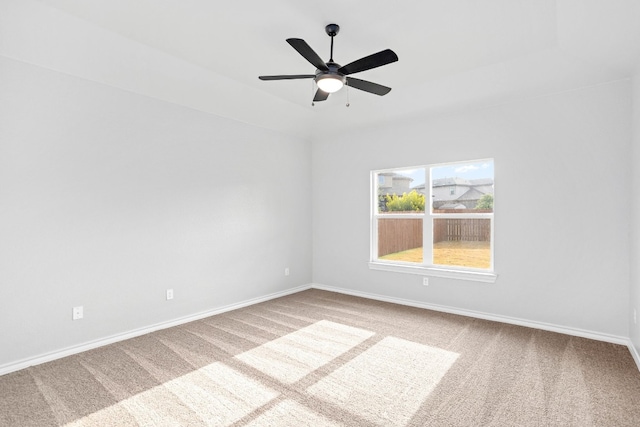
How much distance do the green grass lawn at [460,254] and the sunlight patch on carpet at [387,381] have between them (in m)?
1.54

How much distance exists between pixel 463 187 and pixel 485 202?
1.09ft

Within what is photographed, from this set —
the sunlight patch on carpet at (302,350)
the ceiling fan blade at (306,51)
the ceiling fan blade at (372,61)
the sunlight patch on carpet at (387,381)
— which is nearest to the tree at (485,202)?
the sunlight patch on carpet at (387,381)

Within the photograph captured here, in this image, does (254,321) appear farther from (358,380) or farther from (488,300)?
(488,300)

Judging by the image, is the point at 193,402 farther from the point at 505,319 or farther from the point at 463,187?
the point at 463,187

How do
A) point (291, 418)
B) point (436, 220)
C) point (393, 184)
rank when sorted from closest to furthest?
point (291, 418) < point (436, 220) < point (393, 184)

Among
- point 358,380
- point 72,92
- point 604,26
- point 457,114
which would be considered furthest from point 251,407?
point 457,114

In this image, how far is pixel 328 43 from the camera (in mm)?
3049

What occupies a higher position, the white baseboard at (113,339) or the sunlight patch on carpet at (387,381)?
the white baseboard at (113,339)

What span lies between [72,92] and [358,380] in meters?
3.61

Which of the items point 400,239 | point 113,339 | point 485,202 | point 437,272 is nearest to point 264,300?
point 113,339

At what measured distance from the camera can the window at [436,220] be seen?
13.6ft

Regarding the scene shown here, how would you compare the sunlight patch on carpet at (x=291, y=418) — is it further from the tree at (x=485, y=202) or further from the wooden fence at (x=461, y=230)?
the tree at (x=485, y=202)

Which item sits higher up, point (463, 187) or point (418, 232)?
point (463, 187)

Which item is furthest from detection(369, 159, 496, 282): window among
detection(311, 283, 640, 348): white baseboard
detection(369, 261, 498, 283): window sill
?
detection(311, 283, 640, 348): white baseboard
